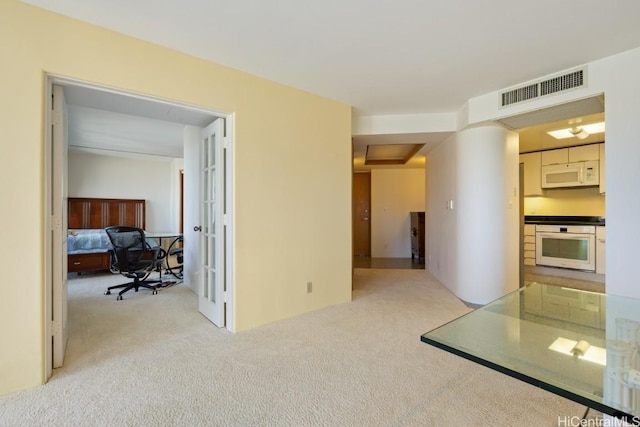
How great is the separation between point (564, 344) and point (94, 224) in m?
7.87

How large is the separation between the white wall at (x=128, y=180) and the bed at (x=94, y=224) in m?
0.19

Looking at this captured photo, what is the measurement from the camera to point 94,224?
635 centimetres

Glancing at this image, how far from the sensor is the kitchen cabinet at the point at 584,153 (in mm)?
4734

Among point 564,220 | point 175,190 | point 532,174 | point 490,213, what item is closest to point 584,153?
point 532,174

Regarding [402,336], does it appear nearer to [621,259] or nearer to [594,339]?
[594,339]

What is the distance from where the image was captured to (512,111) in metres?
2.94

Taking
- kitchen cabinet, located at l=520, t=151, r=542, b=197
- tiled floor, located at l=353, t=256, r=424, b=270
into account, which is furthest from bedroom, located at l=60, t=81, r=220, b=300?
kitchen cabinet, located at l=520, t=151, r=542, b=197

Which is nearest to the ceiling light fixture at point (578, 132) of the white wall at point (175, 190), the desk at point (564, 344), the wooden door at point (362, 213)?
the desk at point (564, 344)

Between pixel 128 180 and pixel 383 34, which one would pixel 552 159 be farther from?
pixel 128 180

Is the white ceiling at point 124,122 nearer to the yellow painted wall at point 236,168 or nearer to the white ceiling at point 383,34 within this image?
the yellow painted wall at point 236,168

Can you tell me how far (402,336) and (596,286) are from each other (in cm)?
383

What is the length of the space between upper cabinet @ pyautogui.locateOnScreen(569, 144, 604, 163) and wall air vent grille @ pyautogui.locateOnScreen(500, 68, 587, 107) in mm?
3135

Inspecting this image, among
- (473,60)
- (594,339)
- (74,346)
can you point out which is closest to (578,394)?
(594,339)

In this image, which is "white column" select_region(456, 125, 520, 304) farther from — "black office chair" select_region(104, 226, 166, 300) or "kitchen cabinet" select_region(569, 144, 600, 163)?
"black office chair" select_region(104, 226, 166, 300)
